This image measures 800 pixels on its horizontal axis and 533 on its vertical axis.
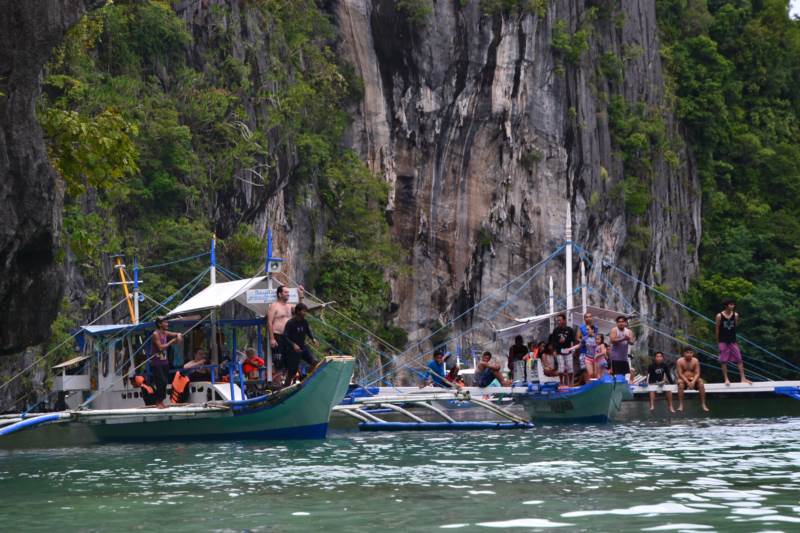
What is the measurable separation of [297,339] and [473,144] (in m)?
28.9

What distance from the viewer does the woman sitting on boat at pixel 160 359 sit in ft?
61.7

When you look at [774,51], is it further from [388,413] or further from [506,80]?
[388,413]

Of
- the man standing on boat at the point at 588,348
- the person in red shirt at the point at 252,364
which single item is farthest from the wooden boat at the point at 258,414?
the man standing on boat at the point at 588,348

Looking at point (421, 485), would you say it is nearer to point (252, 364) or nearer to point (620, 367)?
point (252, 364)

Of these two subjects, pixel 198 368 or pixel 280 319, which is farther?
pixel 198 368

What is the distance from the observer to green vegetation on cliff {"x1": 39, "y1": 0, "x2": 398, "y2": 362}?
1205 inches

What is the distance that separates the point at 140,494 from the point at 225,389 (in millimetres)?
7875

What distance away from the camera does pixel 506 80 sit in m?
45.8

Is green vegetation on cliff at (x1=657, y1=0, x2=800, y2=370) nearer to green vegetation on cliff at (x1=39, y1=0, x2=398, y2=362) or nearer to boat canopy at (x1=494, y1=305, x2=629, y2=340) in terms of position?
green vegetation on cliff at (x1=39, y1=0, x2=398, y2=362)

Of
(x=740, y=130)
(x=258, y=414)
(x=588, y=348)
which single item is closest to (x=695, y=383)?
(x=588, y=348)

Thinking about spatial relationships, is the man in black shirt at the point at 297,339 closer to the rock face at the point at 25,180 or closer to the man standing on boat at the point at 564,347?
the rock face at the point at 25,180

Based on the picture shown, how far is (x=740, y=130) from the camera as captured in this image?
58.2 m

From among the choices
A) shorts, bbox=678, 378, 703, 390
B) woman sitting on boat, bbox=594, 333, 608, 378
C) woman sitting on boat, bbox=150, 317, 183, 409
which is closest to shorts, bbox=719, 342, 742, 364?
shorts, bbox=678, 378, 703, 390

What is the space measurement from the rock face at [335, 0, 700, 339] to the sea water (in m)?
27.3
